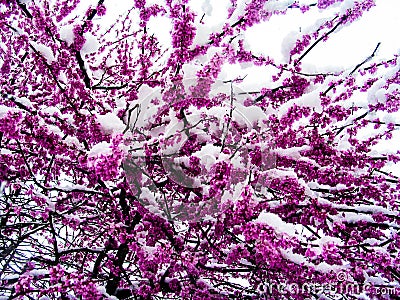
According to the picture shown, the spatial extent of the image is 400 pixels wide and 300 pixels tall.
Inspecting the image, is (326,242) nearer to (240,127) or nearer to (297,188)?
(297,188)

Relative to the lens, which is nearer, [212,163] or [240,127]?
[212,163]

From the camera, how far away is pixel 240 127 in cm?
362

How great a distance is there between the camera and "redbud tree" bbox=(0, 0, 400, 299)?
295 centimetres

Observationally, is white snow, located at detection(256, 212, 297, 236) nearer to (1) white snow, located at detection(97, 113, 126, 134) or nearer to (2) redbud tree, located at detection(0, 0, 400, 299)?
(2) redbud tree, located at detection(0, 0, 400, 299)

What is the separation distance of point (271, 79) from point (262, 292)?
110 inches

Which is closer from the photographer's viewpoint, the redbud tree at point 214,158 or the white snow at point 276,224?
the white snow at point 276,224

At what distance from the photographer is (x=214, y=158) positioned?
8.52 ft

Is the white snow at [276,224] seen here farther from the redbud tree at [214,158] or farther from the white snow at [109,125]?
the white snow at [109,125]

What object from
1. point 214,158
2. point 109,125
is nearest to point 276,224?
point 214,158

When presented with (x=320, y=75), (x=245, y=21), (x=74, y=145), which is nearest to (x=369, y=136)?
(x=320, y=75)

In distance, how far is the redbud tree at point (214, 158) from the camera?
2.95 metres

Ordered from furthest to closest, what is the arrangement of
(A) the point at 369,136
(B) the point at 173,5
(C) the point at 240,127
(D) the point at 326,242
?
(A) the point at 369,136
(C) the point at 240,127
(B) the point at 173,5
(D) the point at 326,242

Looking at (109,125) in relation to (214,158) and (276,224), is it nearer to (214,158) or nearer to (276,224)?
(214,158)

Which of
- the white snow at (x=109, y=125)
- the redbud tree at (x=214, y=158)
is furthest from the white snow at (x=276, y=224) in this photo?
the white snow at (x=109, y=125)
